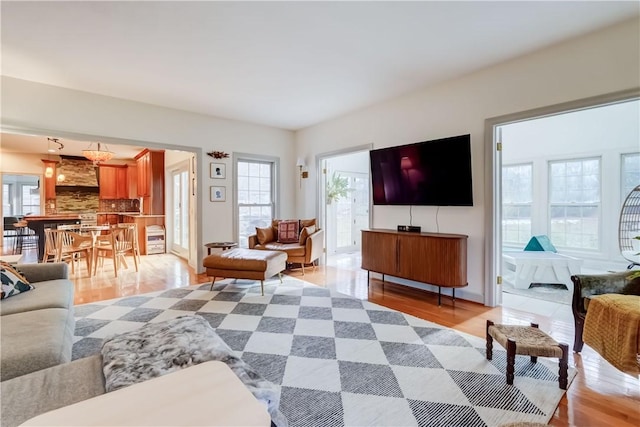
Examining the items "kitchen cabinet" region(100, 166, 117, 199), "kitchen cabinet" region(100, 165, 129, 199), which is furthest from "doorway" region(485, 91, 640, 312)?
"kitchen cabinet" region(100, 166, 117, 199)

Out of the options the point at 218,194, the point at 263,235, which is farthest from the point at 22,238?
the point at 263,235

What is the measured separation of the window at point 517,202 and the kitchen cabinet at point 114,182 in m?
9.89

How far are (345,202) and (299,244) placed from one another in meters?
A: 2.51

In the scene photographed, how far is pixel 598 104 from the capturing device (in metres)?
2.54

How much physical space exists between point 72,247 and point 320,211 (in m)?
4.15

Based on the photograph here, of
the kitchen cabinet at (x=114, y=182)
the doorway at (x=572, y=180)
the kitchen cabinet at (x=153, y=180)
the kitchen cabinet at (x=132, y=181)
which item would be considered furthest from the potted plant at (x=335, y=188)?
the kitchen cabinet at (x=114, y=182)

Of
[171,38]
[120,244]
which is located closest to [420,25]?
[171,38]

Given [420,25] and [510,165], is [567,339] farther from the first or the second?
[510,165]

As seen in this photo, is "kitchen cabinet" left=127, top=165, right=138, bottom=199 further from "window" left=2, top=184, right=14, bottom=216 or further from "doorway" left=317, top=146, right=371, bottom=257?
"doorway" left=317, top=146, right=371, bottom=257

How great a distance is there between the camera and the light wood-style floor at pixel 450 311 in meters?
1.65

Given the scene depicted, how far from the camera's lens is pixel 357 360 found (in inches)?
84.4

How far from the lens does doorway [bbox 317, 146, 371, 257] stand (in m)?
6.61

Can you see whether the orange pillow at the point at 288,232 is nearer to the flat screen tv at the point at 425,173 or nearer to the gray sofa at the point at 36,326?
the flat screen tv at the point at 425,173

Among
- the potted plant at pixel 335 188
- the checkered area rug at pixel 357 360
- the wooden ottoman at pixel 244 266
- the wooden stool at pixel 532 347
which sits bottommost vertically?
the checkered area rug at pixel 357 360
